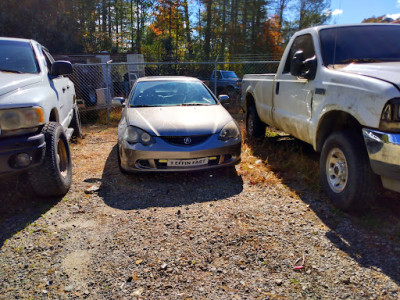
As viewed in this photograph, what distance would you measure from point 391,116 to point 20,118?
3340 mm

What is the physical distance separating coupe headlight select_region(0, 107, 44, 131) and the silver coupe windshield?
2.00 m

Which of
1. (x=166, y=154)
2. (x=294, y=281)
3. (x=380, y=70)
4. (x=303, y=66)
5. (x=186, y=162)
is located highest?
(x=303, y=66)

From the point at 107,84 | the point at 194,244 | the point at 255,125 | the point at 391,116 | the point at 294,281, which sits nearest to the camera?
the point at 294,281

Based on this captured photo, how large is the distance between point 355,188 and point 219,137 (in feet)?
6.03

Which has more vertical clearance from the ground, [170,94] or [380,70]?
[380,70]

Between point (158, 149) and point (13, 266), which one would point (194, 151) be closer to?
point (158, 149)

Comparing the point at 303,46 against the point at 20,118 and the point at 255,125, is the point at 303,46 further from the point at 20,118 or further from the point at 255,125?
the point at 20,118

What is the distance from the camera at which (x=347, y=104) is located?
2.97 m

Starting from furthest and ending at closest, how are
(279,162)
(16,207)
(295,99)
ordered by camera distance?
(279,162), (295,99), (16,207)

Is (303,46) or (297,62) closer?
(297,62)

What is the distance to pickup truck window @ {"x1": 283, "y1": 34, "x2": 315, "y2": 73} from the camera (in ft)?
13.6

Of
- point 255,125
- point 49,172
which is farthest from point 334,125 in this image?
point 49,172

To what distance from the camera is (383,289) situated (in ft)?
6.85

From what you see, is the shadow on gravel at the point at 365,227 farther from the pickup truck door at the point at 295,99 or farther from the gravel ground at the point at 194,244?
the pickup truck door at the point at 295,99
